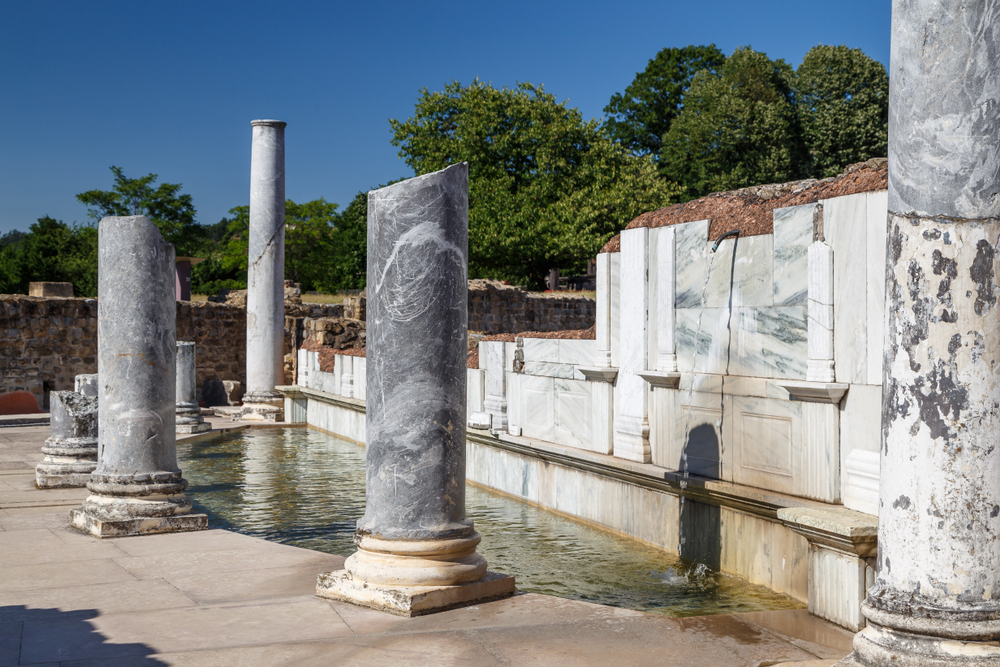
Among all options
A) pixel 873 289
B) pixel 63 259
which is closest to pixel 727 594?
pixel 873 289

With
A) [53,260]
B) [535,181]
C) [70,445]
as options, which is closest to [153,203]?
[53,260]

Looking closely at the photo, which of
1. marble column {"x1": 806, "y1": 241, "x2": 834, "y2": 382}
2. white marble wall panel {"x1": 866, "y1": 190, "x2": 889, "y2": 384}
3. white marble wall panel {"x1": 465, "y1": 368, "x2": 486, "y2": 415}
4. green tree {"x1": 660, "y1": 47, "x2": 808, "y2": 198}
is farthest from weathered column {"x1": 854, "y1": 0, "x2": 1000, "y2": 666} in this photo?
green tree {"x1": 660, "y1": 47, "x2": 808, "y2": 198}

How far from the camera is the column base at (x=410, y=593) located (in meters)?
4.73

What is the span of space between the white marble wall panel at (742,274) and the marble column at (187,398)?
32.5 ft

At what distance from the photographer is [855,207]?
Result: 5273 millimetres

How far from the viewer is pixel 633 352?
7324 mm

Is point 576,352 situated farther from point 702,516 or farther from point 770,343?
point 770,343

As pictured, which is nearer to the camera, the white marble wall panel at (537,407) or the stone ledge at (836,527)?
the stone ledge at (836,527)

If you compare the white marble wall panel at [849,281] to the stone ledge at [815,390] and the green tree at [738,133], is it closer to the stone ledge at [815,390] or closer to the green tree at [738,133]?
the stone ledge at [815,390]

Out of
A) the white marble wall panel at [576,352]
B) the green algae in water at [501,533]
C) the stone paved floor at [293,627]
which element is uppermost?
the white marble wall panel at [576,352]

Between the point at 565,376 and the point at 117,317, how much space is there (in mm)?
3806

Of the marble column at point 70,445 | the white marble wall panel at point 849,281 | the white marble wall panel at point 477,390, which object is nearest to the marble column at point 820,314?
the white marble wall panel at point 849,281

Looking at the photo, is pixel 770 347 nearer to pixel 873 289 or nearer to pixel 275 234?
pixel 873 289

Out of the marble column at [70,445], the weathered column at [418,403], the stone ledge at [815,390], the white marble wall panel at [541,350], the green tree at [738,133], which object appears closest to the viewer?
the weathered column at [418,403]
